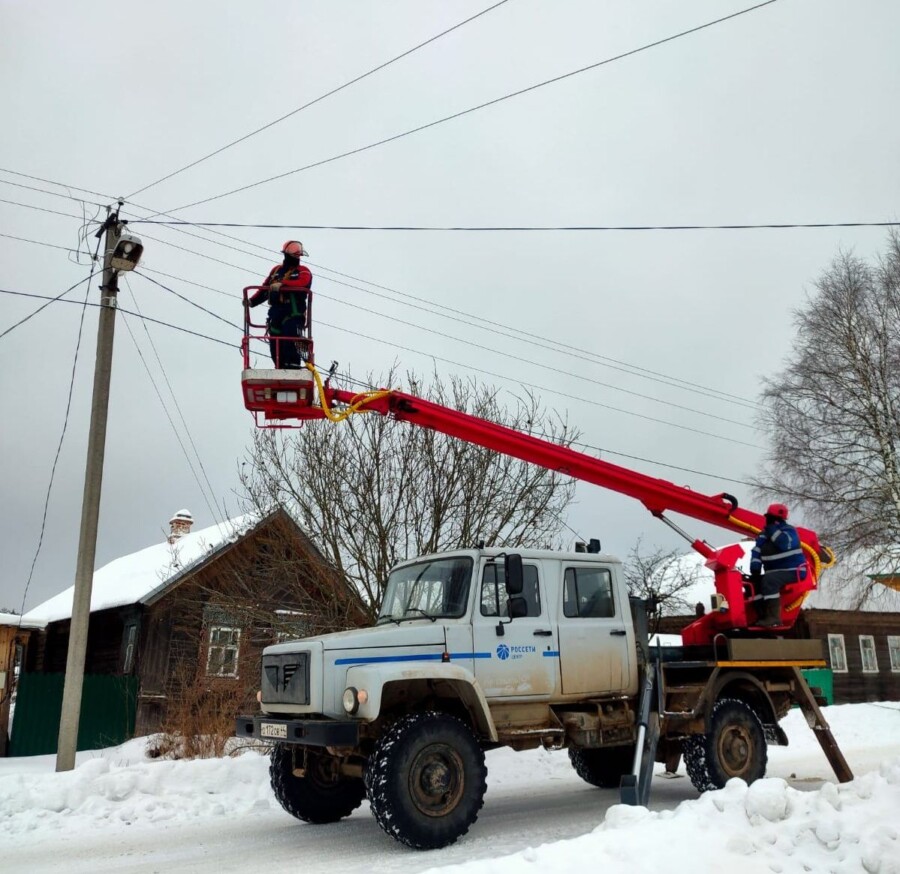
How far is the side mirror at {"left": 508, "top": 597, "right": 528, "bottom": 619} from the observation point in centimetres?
772

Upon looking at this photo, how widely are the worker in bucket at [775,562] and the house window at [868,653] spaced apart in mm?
19457

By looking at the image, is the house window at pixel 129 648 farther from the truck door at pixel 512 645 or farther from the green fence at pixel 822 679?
the green fence at pixel 822 679

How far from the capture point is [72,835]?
24.8 ft

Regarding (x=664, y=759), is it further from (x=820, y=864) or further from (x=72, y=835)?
(x=72, y=835)

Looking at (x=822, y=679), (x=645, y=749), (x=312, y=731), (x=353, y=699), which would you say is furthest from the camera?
(x=822, y=679)

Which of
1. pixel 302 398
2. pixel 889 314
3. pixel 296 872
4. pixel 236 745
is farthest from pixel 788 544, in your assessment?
pixel 889 314

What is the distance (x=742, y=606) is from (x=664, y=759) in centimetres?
185

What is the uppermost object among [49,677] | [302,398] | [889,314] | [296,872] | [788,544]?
[889,314]

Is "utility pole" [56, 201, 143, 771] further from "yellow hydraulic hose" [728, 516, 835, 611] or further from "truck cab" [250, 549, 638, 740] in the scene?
"yellow hydraulic hose" [728, 516, 835, 611]

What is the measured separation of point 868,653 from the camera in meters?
26.3

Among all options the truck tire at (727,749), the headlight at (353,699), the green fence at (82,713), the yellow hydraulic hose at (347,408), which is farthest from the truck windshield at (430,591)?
the green fence at (82,713)

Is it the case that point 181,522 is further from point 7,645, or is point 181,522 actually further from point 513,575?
point 513,575

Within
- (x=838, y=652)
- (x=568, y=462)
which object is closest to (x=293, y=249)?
(x=568, y=462)

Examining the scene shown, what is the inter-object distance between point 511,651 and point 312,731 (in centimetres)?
205
